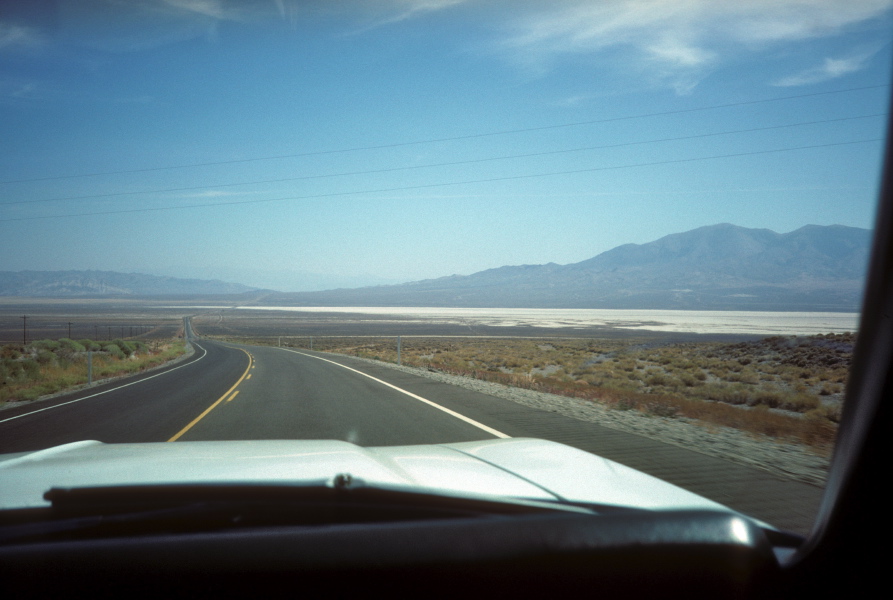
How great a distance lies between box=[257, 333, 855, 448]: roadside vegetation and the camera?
38.2 feet

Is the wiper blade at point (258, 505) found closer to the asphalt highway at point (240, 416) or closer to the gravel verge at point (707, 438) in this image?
the gravel verge at point (707, 438)

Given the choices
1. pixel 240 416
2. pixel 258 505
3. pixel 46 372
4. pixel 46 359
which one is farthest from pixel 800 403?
pixel 46 359

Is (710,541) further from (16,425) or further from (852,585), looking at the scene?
(16,425)

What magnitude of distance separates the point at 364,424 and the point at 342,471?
7069 mm

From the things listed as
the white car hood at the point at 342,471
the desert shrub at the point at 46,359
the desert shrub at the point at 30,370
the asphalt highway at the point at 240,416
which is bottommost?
the desert shrub at the point at 46,359

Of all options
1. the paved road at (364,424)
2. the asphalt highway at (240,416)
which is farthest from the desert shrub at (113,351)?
the paved road at (364,424)

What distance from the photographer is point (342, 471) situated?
313cm

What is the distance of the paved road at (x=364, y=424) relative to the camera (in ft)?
19.2

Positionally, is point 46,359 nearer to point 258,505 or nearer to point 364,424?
point 364,424

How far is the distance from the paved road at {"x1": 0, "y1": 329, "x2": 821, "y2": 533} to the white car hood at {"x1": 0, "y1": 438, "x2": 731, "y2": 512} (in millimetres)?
2019

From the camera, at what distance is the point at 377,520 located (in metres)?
2.50

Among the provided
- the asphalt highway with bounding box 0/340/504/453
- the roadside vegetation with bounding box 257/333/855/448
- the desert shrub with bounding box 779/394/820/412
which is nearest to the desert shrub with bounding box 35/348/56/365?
the asphalt highway with bounding box 0/340/504/453

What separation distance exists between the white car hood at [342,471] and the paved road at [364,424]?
202cm

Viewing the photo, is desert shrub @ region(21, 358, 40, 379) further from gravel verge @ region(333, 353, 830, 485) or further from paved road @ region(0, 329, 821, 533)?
gravel verge @ region(333, 353, 830, 485)
